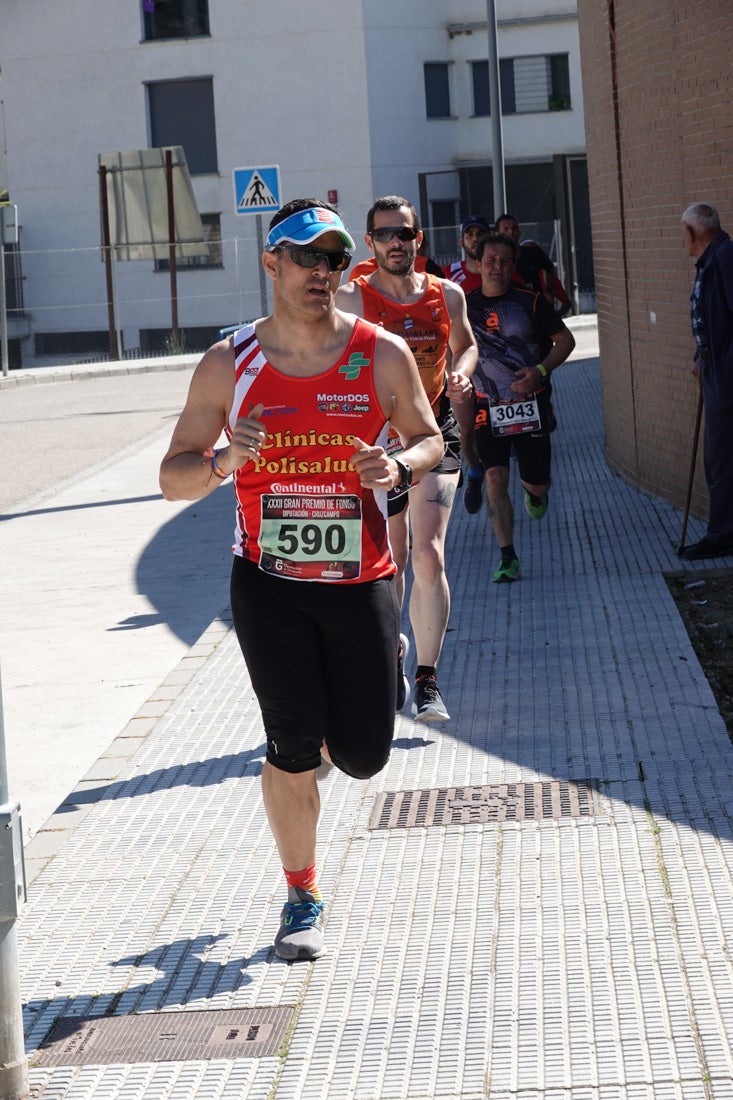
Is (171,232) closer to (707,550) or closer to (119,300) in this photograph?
(119,300)

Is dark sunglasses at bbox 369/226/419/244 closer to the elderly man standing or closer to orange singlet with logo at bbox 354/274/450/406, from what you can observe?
orange singlet with logo at bbox 354/274/450/406

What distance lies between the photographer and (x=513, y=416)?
31.3ft

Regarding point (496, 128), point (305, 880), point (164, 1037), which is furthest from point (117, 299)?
point (164, 1037)

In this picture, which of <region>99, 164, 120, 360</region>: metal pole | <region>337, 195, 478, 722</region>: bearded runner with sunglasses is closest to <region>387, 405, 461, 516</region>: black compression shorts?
<region>337, 195, 478, 722</region>: bearded runner with sunglasses

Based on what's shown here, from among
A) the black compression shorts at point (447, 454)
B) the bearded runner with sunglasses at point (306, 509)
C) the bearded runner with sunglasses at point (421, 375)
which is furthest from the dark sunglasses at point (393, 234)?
the bearded runner with sunglasses at point (306, 509)

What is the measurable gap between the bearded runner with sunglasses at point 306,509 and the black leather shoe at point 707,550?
529cm

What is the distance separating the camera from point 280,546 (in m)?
4.47

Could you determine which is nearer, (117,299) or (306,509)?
(306,509)

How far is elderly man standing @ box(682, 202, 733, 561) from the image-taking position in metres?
9.32

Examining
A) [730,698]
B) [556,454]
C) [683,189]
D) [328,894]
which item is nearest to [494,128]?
[556,454]

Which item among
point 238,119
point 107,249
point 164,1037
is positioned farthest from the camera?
point 238,119

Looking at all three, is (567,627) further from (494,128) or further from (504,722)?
(494,128)

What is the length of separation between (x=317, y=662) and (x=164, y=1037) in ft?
3.34

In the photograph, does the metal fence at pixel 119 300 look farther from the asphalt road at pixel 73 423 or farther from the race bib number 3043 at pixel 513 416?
the race bib number 3043 at pixel 513 416
